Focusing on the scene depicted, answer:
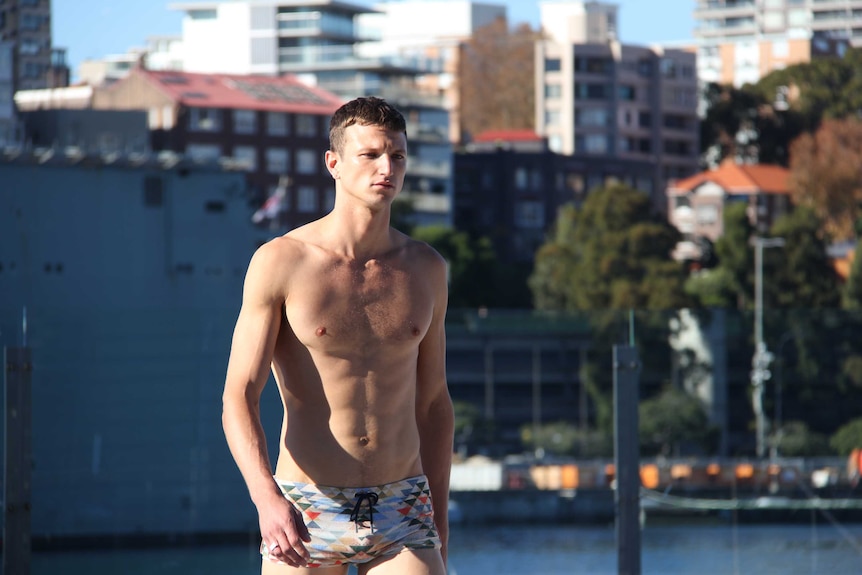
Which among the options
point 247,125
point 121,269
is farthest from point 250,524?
point 247,125

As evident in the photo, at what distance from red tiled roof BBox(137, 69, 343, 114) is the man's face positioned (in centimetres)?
5963

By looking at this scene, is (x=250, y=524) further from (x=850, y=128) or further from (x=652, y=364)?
(x=850, y=128)

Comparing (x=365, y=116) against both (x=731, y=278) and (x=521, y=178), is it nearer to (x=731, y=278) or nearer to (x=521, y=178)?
(x=731, y=278)

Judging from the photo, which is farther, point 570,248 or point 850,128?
point 850,128

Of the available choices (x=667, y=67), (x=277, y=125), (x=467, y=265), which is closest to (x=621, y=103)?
(x=667, y=67)

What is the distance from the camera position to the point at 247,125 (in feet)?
216

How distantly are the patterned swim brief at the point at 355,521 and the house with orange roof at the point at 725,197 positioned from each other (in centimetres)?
7028

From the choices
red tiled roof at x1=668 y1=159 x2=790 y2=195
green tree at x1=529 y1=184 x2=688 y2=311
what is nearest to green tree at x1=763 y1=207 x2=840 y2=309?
green tree at x1=529 y1=184 x2=688 y2=311

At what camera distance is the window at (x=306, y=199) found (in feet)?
217

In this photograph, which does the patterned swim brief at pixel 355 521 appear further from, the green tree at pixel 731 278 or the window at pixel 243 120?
the window at pixel 243 120

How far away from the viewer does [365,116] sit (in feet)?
11.5

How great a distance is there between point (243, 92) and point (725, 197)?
22.4m

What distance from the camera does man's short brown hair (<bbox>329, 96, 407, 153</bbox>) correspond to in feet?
11.5

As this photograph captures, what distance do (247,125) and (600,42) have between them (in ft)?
82.3
